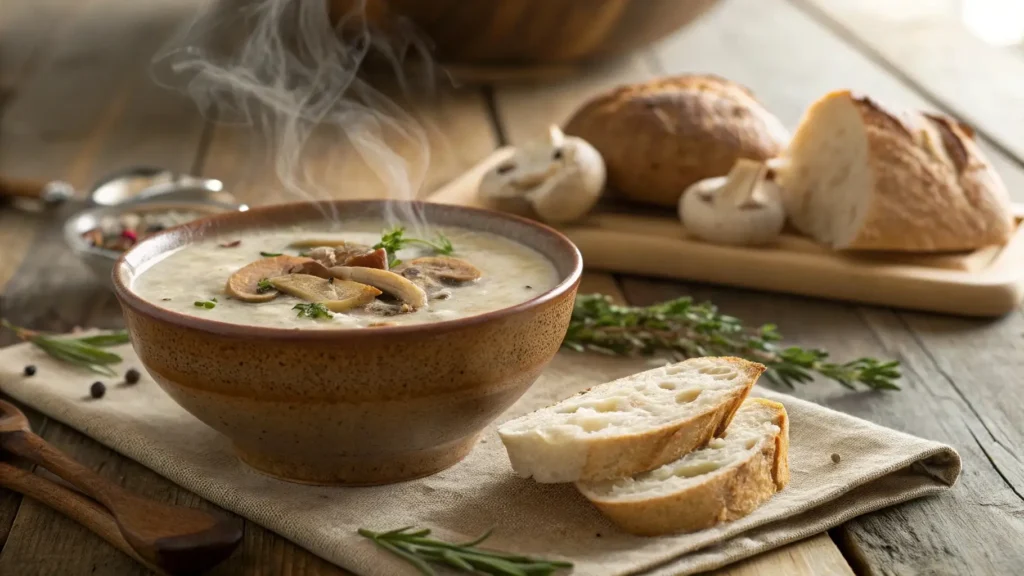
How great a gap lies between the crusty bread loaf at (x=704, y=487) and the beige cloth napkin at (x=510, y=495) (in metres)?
0.02

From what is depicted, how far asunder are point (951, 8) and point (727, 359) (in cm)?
507

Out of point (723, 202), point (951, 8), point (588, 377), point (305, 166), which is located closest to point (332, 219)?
point (588, 377)

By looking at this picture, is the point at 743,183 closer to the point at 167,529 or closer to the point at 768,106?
the point at 768,106

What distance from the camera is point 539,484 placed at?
200 cm

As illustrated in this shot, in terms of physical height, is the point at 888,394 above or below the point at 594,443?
below

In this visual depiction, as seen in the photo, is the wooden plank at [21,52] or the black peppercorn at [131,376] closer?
the black peppercorn at [131,376]

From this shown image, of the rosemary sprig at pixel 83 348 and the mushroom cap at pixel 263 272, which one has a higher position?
the mushroom cap at pixel 263 272

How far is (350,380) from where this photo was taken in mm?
1808

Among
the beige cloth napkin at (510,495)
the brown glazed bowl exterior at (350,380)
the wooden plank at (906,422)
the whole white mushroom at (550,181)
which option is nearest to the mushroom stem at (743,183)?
the wooden plank at (906,422)

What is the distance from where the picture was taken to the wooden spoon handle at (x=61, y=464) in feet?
6.11

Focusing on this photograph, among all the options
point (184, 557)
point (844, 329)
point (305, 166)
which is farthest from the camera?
point (305, 166)

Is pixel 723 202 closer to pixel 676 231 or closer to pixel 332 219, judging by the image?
pixel 676 231

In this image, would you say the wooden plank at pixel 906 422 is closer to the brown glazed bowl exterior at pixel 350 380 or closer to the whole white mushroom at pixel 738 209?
the whole white mushroom at pixel 738 209

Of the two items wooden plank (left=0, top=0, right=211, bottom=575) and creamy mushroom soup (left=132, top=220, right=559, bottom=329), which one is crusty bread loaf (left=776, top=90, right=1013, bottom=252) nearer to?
creamy mushroom soup (left=132, top=220, right=559, bottom=329)
